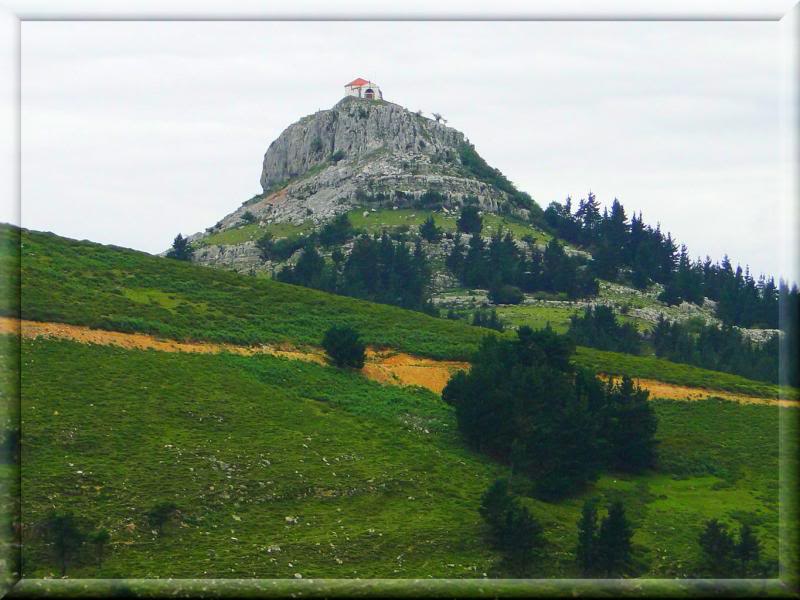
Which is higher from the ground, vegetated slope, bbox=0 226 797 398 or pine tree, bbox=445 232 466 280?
pine tree, bbox=445 232 466 280

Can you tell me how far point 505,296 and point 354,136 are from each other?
47322 millimetres

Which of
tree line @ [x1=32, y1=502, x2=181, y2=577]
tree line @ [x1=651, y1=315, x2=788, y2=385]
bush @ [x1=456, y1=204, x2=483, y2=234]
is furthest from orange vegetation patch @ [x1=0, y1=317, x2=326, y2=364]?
bush @ [x1=456, y1=204, x2=483, y2=234]

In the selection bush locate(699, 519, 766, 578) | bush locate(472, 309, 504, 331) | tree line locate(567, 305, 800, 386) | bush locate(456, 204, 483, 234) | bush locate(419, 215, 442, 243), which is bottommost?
bush locate(699, 519, 766, 578)

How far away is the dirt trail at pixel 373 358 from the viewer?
155 feet

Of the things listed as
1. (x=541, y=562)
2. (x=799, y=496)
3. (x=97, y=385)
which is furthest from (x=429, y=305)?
(x=799, y=496)

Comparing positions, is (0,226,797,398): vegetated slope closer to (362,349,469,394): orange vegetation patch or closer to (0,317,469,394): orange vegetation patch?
(0,317,469,394): orange vegetation patch

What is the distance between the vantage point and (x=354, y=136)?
13550 centimetres

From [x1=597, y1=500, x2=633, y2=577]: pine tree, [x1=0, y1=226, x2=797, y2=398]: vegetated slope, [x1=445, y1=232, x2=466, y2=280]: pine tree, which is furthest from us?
[x1=445, y1=232, x2=466, y2=280]: pine tree

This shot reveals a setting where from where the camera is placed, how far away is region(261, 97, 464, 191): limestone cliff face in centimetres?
13388

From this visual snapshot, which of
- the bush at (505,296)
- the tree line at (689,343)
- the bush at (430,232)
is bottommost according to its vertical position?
the tree line at (689,343)

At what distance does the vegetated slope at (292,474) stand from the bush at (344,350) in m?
2.07

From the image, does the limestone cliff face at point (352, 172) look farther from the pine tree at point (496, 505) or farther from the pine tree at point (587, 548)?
the pine tree at point (587, 548)

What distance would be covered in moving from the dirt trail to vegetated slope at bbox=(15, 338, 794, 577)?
157 cm

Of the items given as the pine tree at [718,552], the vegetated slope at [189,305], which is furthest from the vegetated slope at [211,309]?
the pine tree at [718,552]
